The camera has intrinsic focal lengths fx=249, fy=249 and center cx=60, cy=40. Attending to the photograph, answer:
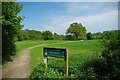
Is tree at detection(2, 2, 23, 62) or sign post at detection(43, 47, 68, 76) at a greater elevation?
tree at detection(2, 2, 23, 62)

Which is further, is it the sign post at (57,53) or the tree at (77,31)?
the tree at (77,31)

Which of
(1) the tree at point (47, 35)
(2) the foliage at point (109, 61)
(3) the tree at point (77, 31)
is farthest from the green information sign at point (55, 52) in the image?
(3) the tree at point (77, 31)

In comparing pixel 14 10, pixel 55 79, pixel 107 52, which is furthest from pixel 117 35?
pixel 14 10

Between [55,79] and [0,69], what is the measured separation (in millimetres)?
8564

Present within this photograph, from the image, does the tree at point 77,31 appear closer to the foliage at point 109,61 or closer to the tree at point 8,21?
the tree at point 8,21

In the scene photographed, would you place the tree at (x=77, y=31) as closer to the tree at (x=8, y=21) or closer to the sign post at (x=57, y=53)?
the tree at (x=8, y=21)

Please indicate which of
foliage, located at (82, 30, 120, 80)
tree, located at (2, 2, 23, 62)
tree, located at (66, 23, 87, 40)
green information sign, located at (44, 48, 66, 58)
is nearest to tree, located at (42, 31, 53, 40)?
tree, located at (66, 23, 87, 40)

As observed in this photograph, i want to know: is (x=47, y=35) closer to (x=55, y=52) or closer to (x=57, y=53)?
(x=55, y=52)

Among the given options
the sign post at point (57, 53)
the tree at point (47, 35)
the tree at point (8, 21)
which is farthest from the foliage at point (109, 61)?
the tree at point (47, 35)

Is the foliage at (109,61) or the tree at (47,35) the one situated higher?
the tree at (47,35)

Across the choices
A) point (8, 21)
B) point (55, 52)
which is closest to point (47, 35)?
point (8, 21)

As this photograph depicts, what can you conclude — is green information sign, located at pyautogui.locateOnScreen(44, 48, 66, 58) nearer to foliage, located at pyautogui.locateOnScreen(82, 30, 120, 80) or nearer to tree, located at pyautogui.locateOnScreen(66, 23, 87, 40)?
foliage, located at pyautogui.locateOnScreen(82, 30, 120, 80)

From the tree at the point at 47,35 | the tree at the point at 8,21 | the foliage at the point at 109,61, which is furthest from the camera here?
the tree at the point at 47,35

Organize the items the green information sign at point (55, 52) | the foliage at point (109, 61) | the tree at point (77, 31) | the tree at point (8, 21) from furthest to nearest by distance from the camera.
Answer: the tree at point (77, 31) → the tree at point (8, 21) → the green information sign at point (55, 52) → the foliage at point (109, 61)
